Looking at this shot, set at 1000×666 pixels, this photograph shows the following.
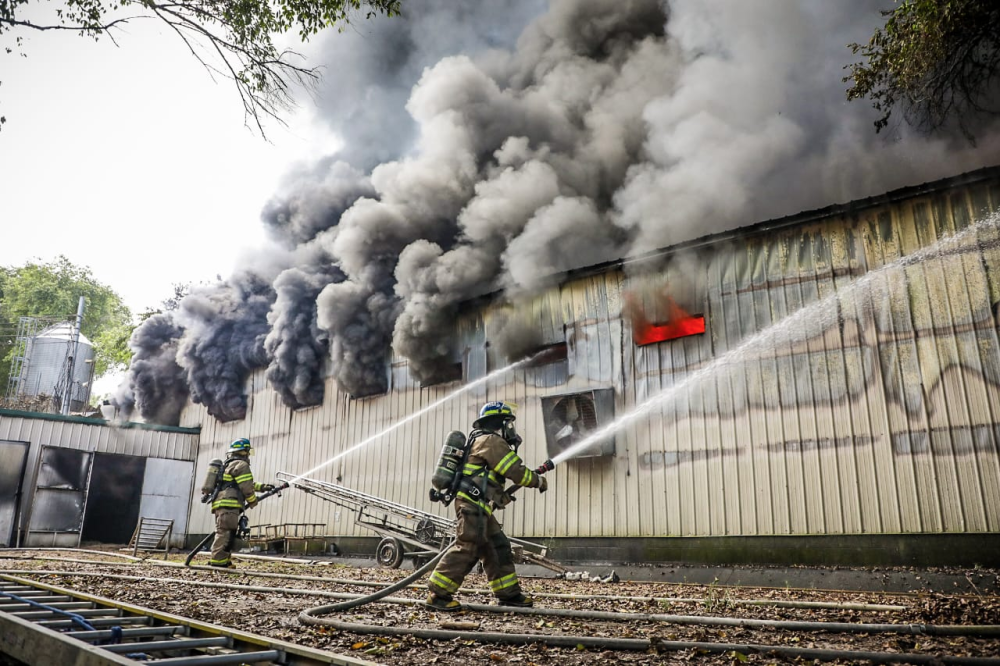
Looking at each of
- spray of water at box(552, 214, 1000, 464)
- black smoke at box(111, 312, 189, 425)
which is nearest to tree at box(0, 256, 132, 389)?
black smoke at box(111, 312, 189, 425)

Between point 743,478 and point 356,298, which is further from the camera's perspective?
point 356,298

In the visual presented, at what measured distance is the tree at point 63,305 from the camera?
44.5 metres

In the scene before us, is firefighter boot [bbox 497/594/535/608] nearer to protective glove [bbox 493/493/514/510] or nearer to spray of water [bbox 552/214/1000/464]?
protective glove [bbox 493/493/514/510]

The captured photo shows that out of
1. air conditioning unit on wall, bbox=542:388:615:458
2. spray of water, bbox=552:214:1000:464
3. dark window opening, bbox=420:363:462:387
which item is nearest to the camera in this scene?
spray of water, bbox=552:214:1000:464

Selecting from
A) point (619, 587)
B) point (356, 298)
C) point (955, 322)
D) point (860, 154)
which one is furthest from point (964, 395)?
point (356, 298)

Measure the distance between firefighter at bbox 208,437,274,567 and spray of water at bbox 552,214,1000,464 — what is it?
6521 millimetres

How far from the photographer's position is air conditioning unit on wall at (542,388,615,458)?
38.3 ft

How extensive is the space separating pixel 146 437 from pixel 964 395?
19.7 metres

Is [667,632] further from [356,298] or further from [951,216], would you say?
[356,298]

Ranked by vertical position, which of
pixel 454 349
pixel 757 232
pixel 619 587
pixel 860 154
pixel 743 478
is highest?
pixel 860 154

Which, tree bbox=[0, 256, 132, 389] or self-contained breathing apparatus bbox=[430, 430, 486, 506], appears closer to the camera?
self-contained breathing apparatus bbox=[430, 430, 486, 506]

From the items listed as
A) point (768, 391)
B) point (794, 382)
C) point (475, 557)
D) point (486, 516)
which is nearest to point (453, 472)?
point (486, 516)

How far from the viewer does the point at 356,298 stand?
15883 millimetres

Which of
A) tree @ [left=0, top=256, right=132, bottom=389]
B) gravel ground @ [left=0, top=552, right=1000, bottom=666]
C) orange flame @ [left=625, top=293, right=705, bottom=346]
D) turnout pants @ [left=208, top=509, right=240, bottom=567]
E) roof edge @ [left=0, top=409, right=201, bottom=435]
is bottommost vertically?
gravel ground @ [left=0, top=552, right=1000, bottom=666]
